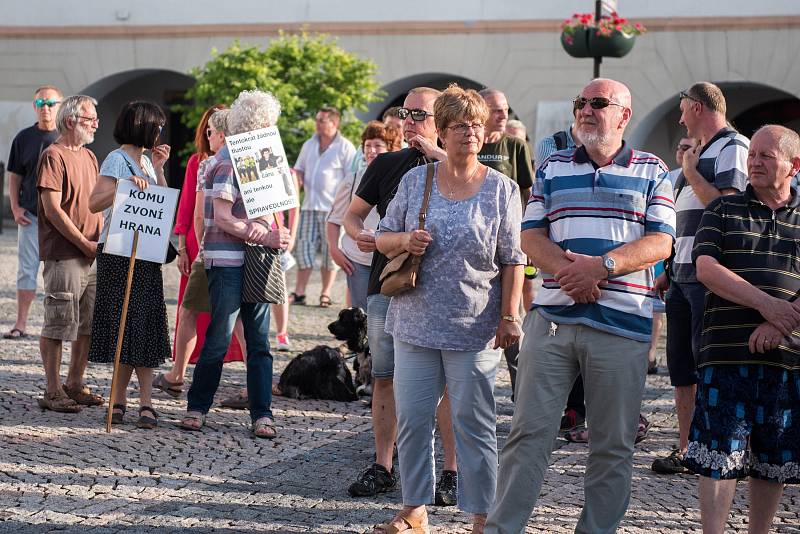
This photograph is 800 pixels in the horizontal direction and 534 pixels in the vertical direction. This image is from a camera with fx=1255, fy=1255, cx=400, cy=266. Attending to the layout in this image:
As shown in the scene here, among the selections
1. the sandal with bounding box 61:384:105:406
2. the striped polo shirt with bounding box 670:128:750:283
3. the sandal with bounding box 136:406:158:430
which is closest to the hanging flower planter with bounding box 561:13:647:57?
the striped polo shirt with bounding box 670:128:750:283

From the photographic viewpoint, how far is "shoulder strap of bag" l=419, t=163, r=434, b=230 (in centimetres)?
516

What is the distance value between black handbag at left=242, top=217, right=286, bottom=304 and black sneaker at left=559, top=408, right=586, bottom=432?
5.99 ft

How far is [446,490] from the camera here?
233 inches

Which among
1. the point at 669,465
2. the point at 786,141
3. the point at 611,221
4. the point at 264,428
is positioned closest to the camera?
the point at 611,221

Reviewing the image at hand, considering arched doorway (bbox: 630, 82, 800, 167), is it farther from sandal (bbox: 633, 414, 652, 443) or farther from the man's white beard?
the man's white beard

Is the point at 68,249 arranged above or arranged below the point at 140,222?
below

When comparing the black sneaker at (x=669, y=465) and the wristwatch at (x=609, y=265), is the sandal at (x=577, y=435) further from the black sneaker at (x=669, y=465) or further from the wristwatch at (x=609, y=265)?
the wristwatch at (x=609, y=265)

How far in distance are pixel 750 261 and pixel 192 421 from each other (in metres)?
3.55

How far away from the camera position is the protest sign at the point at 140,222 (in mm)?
7281

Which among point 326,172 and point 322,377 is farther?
point 326,172

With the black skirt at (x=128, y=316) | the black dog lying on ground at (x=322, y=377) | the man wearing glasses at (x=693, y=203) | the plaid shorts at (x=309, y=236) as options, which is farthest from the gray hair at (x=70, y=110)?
the plaid shorts at (x=309, y=236)

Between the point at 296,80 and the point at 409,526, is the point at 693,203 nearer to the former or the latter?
the point at 409,526

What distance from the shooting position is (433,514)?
18.7 ft

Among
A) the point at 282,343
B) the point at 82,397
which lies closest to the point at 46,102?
the point at 282,343
